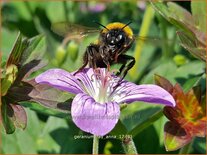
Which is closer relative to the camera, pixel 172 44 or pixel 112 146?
pixel 112 146

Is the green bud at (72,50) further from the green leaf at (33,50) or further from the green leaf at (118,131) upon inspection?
the green leaf at (118,131)

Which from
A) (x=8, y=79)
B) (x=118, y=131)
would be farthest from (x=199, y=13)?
(x=8, y=79)

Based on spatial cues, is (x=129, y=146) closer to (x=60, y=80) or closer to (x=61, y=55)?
(x=60, y=80)

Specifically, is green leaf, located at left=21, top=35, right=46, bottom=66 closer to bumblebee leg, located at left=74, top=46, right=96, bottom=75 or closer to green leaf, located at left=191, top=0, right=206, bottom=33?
bumblebee leg, located at left=74, top=46, right=96, bottom=75

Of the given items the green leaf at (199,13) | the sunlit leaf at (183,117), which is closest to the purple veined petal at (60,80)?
the sunlit leaf at (183,117)

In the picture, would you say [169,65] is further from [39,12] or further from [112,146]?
[39,12]

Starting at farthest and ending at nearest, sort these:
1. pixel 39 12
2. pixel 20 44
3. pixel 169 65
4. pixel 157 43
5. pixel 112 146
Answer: pixel 39 12
pixel 169 65
pixel 112 146
pixel 157 43
pixel 20 44

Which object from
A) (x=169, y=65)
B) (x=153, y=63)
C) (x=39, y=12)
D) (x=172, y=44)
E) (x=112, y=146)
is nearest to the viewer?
(x=112, y=146)

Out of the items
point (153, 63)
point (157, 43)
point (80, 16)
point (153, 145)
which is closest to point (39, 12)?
point (80, 16)
